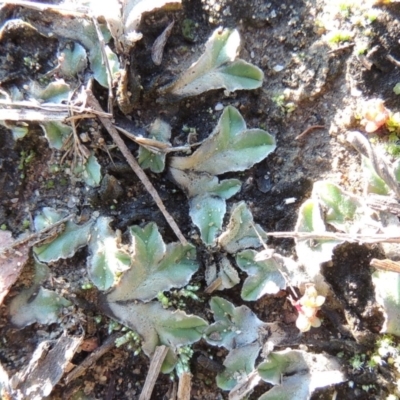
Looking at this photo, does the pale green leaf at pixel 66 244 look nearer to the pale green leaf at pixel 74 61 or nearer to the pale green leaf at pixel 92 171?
the pale green leaf at pixel 92 171

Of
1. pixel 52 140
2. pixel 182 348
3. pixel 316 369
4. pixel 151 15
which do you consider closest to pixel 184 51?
pixel 151 15

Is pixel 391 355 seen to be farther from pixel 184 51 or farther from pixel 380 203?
pixel 184 51

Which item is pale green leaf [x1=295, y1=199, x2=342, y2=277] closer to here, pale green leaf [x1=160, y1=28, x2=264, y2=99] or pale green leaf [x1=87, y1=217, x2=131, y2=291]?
pale green leaf [x1=160, y1=28, x2=264, y2=99]

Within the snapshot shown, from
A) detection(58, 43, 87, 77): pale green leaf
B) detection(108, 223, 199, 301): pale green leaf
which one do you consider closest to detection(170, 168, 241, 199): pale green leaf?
detection(108, 223, 199, 301): pale green leaf

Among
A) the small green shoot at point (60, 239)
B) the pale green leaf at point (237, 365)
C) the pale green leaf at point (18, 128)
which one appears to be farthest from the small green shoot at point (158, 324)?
the pale green leaf at point (18, 128)

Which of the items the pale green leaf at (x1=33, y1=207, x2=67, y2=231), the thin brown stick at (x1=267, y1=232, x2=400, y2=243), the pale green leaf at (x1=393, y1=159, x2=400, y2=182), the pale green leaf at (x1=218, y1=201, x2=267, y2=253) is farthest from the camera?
the pale green leaf at (x1=33, y1=207, x2=67, y2=231)

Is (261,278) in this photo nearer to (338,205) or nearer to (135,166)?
(338,205)

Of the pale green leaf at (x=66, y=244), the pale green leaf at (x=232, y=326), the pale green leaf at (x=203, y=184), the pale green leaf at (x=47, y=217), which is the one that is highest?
the pale green leaf at (x=203, y=184)
